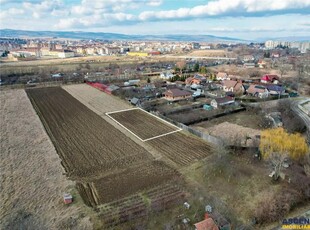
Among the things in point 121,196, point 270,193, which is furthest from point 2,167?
point 270,193

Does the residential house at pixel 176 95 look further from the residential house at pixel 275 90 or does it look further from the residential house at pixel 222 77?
the residential house at pixel 222 77

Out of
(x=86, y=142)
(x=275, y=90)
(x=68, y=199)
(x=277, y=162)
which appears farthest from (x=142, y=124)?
(x=275, y=90)

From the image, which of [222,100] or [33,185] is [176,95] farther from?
[33,185]

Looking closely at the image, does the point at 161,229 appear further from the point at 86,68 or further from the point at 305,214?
the point at 86,68

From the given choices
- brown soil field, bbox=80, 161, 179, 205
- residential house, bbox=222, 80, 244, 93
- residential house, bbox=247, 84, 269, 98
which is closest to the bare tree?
brown soil field, bbox=80, 161, 179, 205

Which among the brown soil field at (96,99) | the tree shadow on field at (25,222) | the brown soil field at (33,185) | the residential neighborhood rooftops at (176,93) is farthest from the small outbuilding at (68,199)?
the residential neighborhood rooftops at (176,93)
